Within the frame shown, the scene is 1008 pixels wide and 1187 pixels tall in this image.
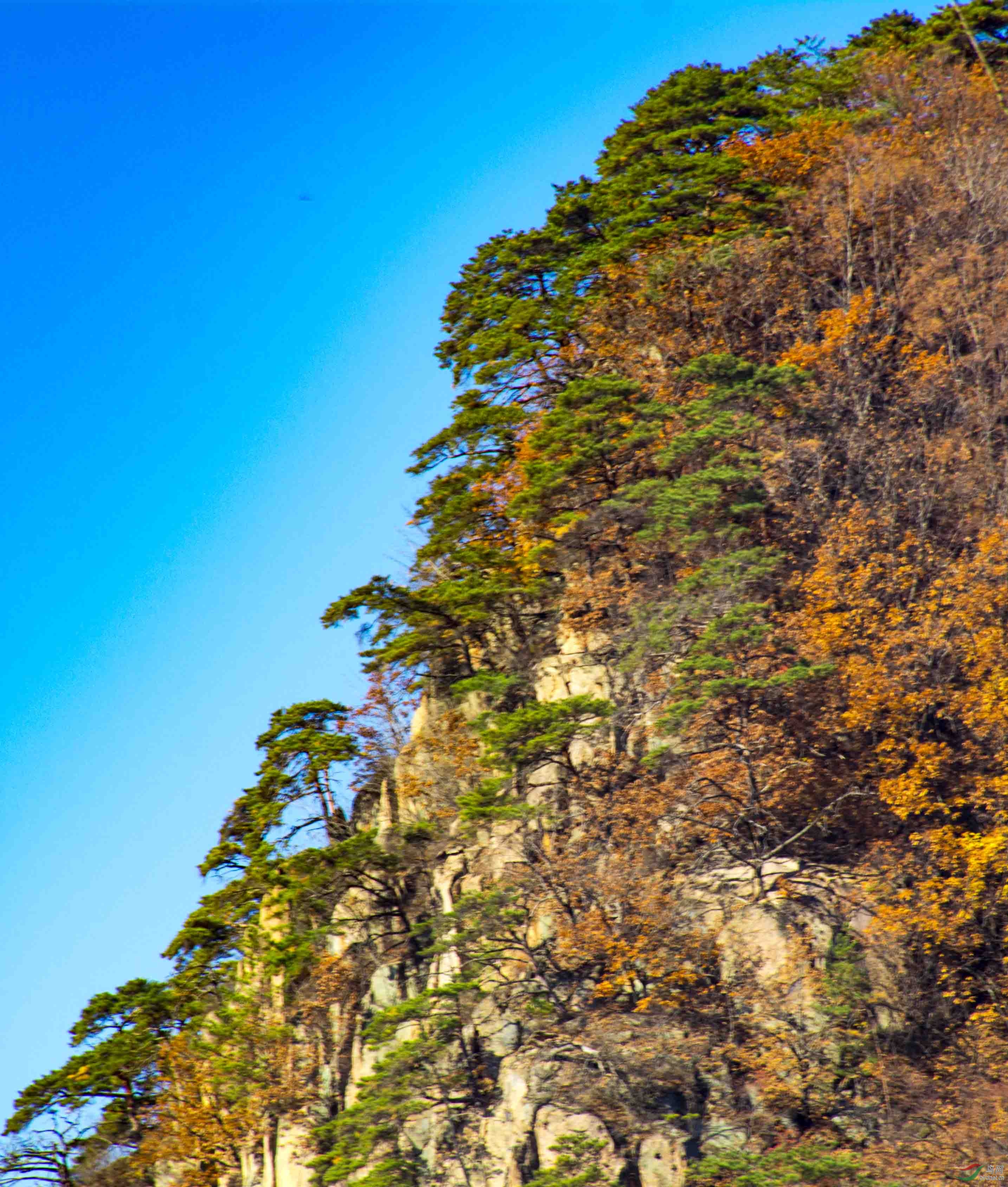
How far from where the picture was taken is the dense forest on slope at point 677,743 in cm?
2205

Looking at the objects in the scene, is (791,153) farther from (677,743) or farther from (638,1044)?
(638,1044)

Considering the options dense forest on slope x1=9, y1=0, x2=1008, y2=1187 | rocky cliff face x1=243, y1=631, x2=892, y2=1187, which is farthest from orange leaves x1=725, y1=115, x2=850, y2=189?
rocky cliff face x1=243, y1=631, x2=892, y2=1187

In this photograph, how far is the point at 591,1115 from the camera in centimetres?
2212

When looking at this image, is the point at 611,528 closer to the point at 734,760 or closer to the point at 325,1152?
the point at 734,760

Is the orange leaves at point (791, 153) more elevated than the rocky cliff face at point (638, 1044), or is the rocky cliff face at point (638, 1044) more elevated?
the orange leaves at point (791, 153)

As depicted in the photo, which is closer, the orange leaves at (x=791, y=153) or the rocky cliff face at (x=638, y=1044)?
the rocky cliff face at (x=638, y=1044)

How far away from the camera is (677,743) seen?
25953mm

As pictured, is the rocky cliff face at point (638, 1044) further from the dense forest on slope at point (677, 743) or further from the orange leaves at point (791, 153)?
the orange leaves at point (791, 153)

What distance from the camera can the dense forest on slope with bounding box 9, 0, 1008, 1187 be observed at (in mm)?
22047

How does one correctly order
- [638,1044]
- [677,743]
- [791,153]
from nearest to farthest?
1. [638,1044]
2. [677,743]
3. [791,153]

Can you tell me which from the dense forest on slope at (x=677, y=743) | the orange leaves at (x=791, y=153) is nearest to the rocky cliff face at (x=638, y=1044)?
the dense forest on slope at (x=677, y=743)

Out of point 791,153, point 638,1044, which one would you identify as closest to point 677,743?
point 638,1044

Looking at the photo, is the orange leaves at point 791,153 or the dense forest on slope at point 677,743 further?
the orange leaves at point 791,153

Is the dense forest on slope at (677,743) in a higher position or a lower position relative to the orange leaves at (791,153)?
lower
